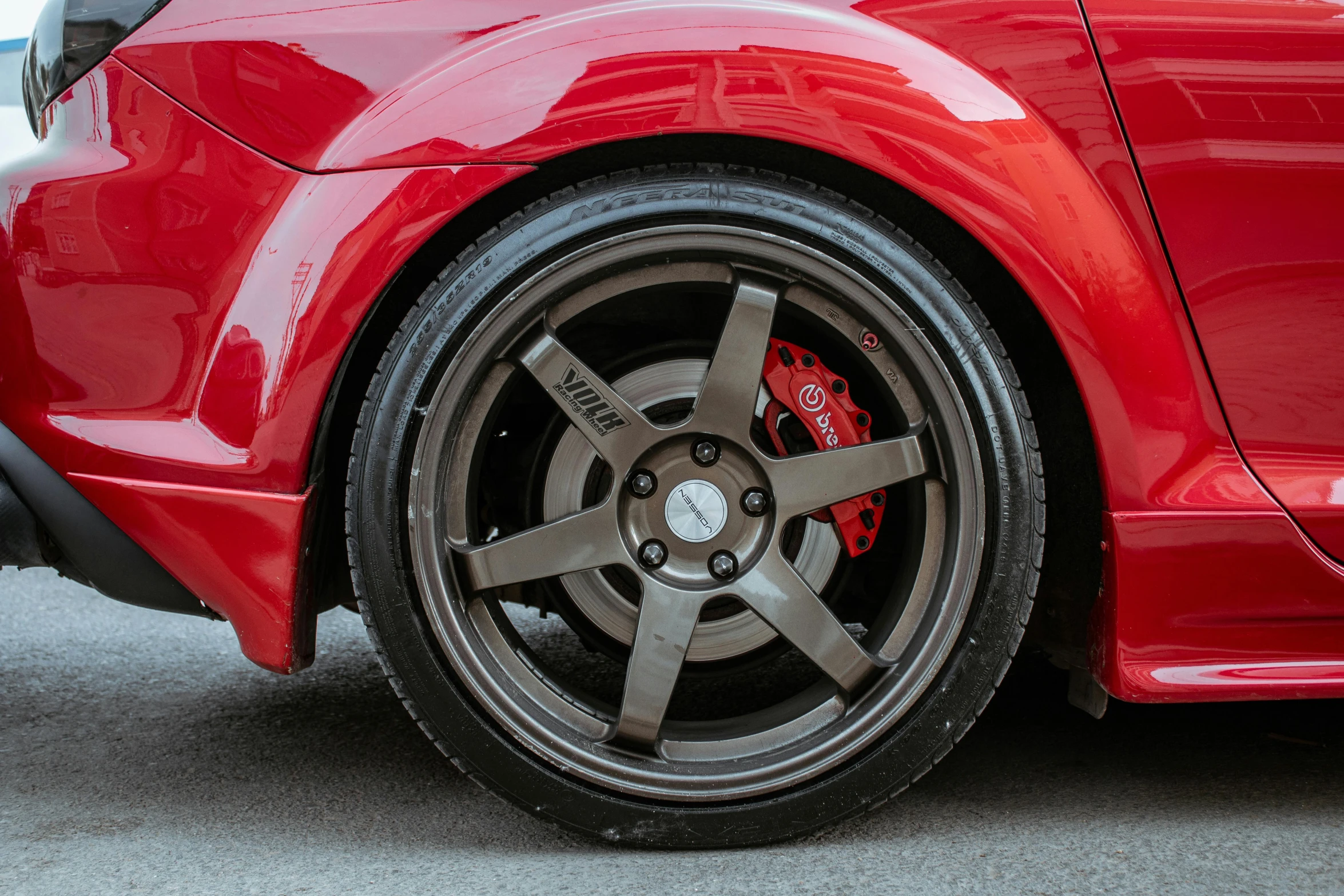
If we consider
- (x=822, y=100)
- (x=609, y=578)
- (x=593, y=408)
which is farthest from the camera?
(x=609, y=578)

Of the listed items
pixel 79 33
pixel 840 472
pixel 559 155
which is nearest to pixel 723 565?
pixel 840 472

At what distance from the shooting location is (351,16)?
1.21m

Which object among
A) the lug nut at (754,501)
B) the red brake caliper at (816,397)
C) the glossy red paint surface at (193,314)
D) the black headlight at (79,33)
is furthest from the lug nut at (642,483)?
the black headlight at (79,33)

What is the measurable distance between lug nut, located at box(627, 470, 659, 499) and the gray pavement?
0.47m

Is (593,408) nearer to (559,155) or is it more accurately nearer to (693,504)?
(693,504)

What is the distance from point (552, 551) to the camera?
51.6 inches

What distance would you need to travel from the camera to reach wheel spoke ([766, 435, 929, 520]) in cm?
129

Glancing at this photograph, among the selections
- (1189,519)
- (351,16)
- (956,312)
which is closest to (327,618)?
(351,16)

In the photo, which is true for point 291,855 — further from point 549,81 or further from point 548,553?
point 549,81

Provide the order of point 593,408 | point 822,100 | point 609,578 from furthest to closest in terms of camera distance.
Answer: point 609,578 < point 593,408 < point 822,100

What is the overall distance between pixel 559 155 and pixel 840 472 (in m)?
0.53

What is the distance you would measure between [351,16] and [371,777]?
3.52 ft

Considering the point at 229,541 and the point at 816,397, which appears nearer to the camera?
the point at 229,541

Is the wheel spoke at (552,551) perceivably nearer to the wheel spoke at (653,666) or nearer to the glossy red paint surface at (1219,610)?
the wheel spoke at (653,666)
